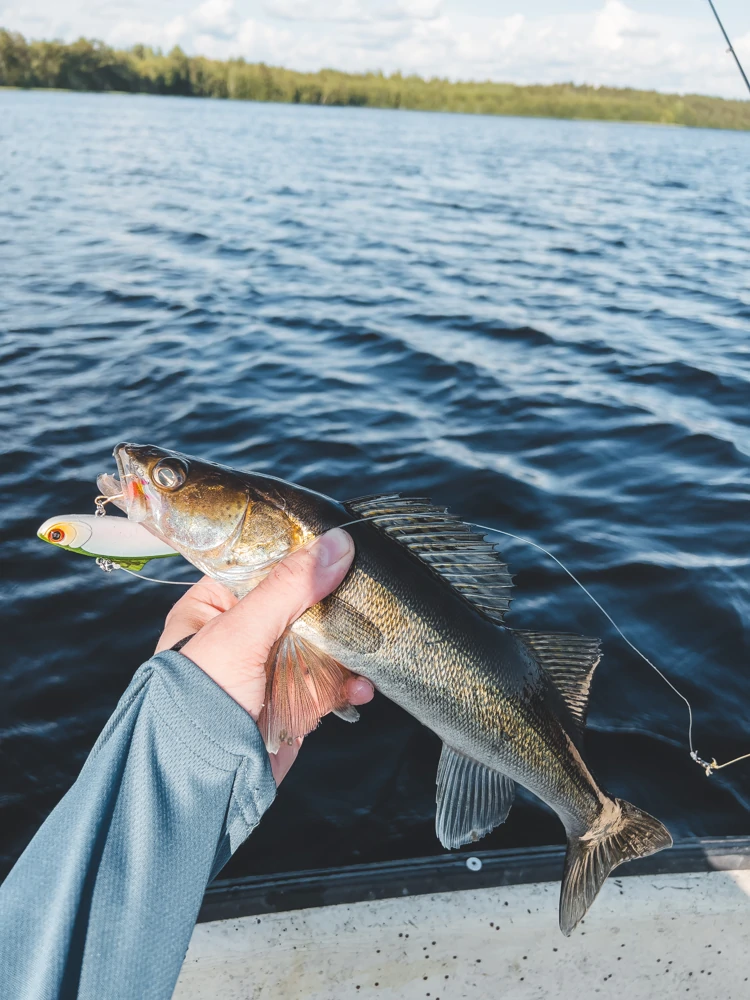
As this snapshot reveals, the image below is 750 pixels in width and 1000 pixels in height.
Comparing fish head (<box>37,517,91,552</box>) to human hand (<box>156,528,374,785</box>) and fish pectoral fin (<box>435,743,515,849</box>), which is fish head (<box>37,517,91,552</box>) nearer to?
human hand (<box>156,528,374,785</box>)

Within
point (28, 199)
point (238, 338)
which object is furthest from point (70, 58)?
point (238, 338)

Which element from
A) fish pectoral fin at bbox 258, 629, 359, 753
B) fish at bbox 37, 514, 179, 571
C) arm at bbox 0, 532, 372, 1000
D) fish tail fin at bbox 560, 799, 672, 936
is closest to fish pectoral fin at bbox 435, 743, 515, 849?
fish tail fin at bbox 560, 799, 672, 936

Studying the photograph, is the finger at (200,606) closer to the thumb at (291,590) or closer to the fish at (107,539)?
the fish at (107,539)

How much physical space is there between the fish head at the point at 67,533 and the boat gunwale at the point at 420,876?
5.42 feet

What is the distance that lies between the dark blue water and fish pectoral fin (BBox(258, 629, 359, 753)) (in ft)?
4.76

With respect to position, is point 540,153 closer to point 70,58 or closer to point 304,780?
point 304,780

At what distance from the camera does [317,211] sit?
2147cm

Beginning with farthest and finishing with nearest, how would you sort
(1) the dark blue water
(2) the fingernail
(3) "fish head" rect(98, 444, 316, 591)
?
(1) the dark blue water, (3) "fish head" rect(98, 444, 316, 591), (2) the fingernail

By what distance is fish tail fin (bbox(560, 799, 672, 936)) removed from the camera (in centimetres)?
249

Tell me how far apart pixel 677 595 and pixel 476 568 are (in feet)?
10.7

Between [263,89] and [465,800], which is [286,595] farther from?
[263,89]

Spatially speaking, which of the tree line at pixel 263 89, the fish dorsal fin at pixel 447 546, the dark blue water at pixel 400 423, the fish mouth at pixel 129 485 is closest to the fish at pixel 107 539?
the fish mouth at pixel 129 485

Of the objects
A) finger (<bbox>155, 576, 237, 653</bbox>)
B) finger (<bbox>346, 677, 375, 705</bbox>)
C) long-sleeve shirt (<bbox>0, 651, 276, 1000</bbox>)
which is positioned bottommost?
finger (<bbox>346, 677, 375, 705</bbox>)

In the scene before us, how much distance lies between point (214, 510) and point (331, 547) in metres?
0.53
